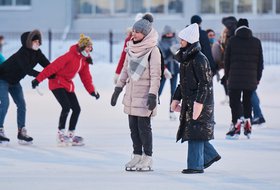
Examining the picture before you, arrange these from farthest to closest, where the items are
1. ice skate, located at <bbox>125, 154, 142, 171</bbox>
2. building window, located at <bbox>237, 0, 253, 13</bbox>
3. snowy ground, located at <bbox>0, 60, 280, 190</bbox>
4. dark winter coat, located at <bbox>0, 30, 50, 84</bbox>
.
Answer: building window, located at <bbox>237, 0, 253, 13</bbox> → dark winter coat, located at <bbox>0, 30, 50, 84</bbox> → ice skate, located at <bbox>125, 154, 142, 171</bbox> → snowy ground, located at <bbox>0, 60, 280, 190</bbox>

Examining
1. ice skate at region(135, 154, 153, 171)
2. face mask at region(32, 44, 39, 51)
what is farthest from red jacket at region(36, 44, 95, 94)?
ice skate at region(135, 154, 153, 171)

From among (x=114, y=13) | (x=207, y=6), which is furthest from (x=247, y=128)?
(x=114, y=13)

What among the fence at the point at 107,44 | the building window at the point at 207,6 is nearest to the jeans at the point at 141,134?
the fence at the point at 107,44

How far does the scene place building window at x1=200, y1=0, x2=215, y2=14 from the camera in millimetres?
40875

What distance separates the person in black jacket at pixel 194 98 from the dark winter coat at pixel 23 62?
3.73 metres

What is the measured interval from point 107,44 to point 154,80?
26.6 meters

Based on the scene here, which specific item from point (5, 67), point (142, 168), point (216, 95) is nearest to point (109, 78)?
point (216, 95)

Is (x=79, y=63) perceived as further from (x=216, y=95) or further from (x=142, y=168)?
(x=216, y=95)

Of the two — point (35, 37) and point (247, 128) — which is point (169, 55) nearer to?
point (247, 128)

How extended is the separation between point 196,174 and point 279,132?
209 inches

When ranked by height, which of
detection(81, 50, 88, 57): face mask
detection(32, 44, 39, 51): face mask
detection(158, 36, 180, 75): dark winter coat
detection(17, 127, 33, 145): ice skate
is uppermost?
detection(32, 44, 39, 51): face mask

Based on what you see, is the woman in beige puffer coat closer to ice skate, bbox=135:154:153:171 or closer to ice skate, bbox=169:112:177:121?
ice skate, bbox=135:154:153:171

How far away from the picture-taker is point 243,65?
15195mm

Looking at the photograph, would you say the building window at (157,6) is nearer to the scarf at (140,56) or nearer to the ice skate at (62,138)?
the ice skate at (62,138)
